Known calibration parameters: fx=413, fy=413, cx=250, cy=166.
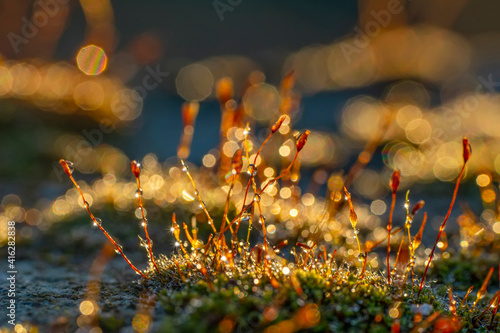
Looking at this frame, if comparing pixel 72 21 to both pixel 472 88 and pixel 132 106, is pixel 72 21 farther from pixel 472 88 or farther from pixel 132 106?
pixel 472 88

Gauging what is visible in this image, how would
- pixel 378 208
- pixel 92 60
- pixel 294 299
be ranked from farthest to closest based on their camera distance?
pixel 92 60 < pixel 378 208 < pixel 294 299

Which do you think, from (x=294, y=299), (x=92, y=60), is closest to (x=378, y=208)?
(x=294, y=299)

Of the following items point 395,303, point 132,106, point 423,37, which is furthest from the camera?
point 423,37

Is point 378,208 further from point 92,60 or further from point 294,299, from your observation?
point 92,60

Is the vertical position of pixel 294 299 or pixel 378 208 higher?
pixel 294 299

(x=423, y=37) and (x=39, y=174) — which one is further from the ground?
(x=423, y=37)

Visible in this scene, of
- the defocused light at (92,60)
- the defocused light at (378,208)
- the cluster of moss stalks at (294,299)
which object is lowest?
the defocused light at (378,208)

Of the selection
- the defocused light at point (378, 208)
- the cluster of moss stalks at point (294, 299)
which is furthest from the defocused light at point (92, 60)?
the cluster of moss stalks at point (294, 299)

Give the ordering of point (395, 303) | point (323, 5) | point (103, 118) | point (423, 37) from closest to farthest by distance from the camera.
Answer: point (395, 303)
point (103, 118)
point (423, 37)
point (323, 5)

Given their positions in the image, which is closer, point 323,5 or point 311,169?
point 311,169

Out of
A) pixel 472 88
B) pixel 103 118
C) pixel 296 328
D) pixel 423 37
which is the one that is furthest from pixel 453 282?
pixel 423 37

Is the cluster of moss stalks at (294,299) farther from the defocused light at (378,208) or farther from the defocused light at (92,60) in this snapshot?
the defocused light at (92,60)
